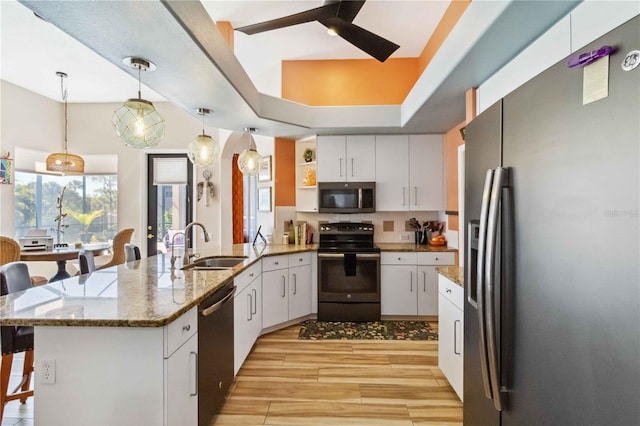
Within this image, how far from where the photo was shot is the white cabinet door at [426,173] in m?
4.16

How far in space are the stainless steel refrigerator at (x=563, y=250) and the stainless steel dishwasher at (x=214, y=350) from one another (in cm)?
143

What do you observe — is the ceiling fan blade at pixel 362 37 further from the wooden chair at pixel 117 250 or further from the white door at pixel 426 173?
the wooden chair at pixel 117 250

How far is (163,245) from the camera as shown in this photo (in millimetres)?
5898

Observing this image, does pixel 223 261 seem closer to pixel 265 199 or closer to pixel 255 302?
pixel 255 302

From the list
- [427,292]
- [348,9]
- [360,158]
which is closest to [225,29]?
[348,9]

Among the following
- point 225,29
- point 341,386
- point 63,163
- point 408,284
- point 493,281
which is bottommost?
point 341,386

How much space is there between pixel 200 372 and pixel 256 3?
325 cm

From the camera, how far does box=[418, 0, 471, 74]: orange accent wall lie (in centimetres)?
293

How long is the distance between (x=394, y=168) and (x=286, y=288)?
212 centimetres

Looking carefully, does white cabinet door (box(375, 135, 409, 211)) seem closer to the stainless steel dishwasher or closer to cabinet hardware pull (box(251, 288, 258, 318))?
cabinet hardware pull (box(251, 288, 258, 318))

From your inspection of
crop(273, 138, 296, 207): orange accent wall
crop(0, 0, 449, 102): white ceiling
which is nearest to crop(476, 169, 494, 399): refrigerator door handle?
crop(0, 0, 449, 102): white ceiling

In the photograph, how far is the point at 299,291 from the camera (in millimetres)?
3824

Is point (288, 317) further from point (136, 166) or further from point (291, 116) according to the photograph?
point (136, 166)

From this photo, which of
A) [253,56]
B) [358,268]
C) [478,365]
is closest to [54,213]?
[253,56]
